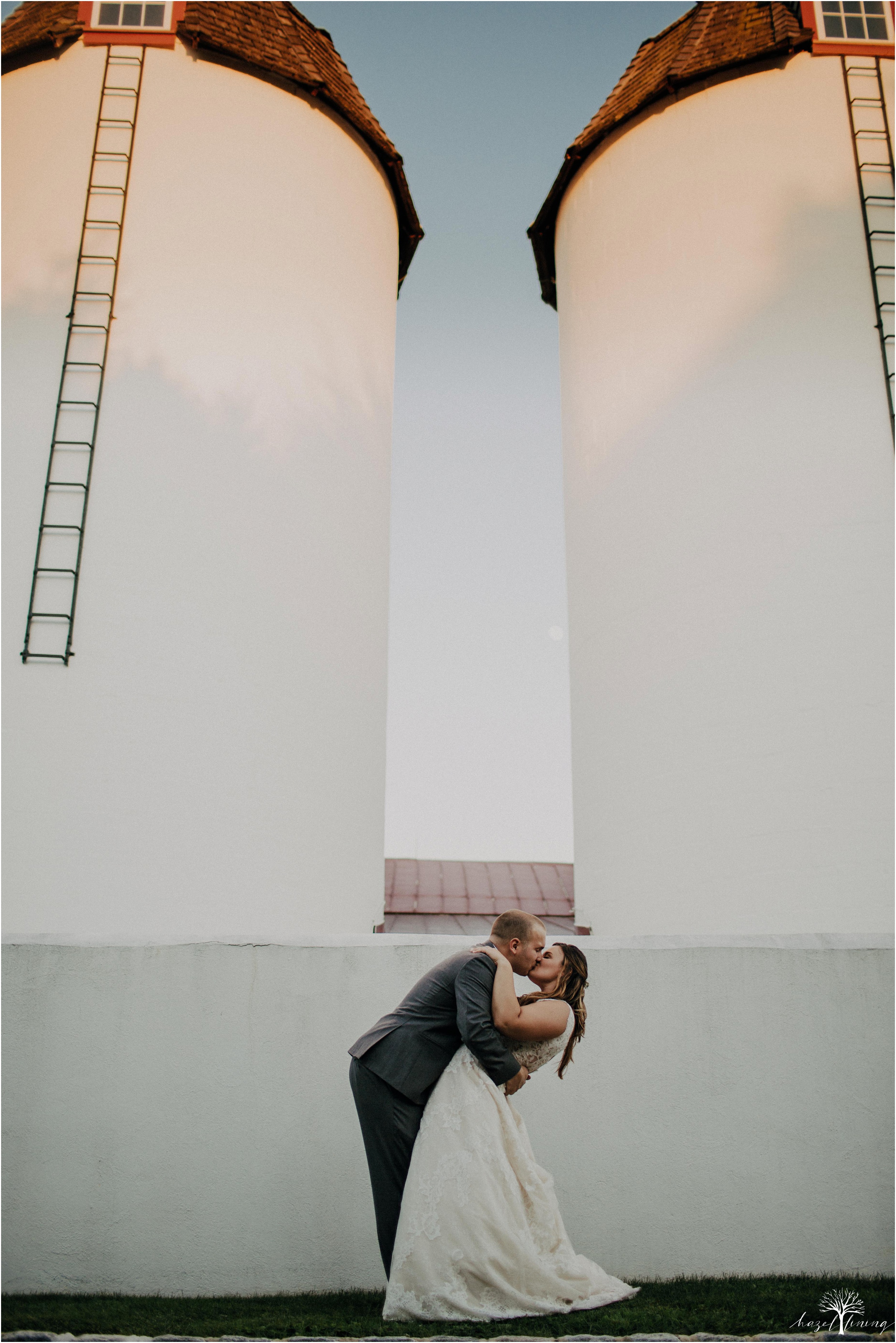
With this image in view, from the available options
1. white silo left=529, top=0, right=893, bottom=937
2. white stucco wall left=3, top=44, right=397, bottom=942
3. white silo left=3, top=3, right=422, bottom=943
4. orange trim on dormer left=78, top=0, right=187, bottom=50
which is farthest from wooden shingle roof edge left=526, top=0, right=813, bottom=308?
orange trim on dormer left=78, top=0, right=187, bottom=50

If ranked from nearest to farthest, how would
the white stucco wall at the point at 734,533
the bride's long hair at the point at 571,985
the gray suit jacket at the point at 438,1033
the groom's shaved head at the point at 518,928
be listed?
the gray suit jacket at the point at 438,1033
the groom's shaved head at the point at 518,928
the bride's long hair at the point at 571,985
the white stucco wall at the point at 734,533

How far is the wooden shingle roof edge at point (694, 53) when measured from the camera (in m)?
10.5

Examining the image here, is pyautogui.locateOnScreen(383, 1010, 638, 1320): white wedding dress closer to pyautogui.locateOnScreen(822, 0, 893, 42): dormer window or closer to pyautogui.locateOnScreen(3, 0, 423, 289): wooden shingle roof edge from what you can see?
pyautogui.locateOnScreen(3, 0, 423, 289): wooden shingle roof edge

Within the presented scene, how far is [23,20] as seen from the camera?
10930 millimetres

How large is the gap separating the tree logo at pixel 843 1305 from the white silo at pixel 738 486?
3388 millimetres

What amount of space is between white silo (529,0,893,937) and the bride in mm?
4165

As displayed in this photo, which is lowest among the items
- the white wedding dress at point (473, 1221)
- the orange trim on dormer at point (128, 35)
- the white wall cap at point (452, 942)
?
the white wedding dress at point (473, 1221)

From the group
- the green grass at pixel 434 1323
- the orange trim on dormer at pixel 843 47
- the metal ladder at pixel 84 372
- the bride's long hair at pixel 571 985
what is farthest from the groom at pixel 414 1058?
the orange trim on dormer at pixel 843 47

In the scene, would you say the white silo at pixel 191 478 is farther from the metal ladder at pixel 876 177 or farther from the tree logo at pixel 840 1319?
the metal ladder at pixel 876 177

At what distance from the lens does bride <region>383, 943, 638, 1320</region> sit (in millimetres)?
3900

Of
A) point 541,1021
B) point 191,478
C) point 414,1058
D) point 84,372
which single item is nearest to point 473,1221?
point 414,1058

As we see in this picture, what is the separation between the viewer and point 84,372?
9.27 metres

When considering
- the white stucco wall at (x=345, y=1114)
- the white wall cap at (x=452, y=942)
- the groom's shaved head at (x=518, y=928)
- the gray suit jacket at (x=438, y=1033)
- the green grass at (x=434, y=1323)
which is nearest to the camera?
the green grass at (x=434, y=1323)

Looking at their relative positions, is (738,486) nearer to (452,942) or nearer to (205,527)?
(205,527)
